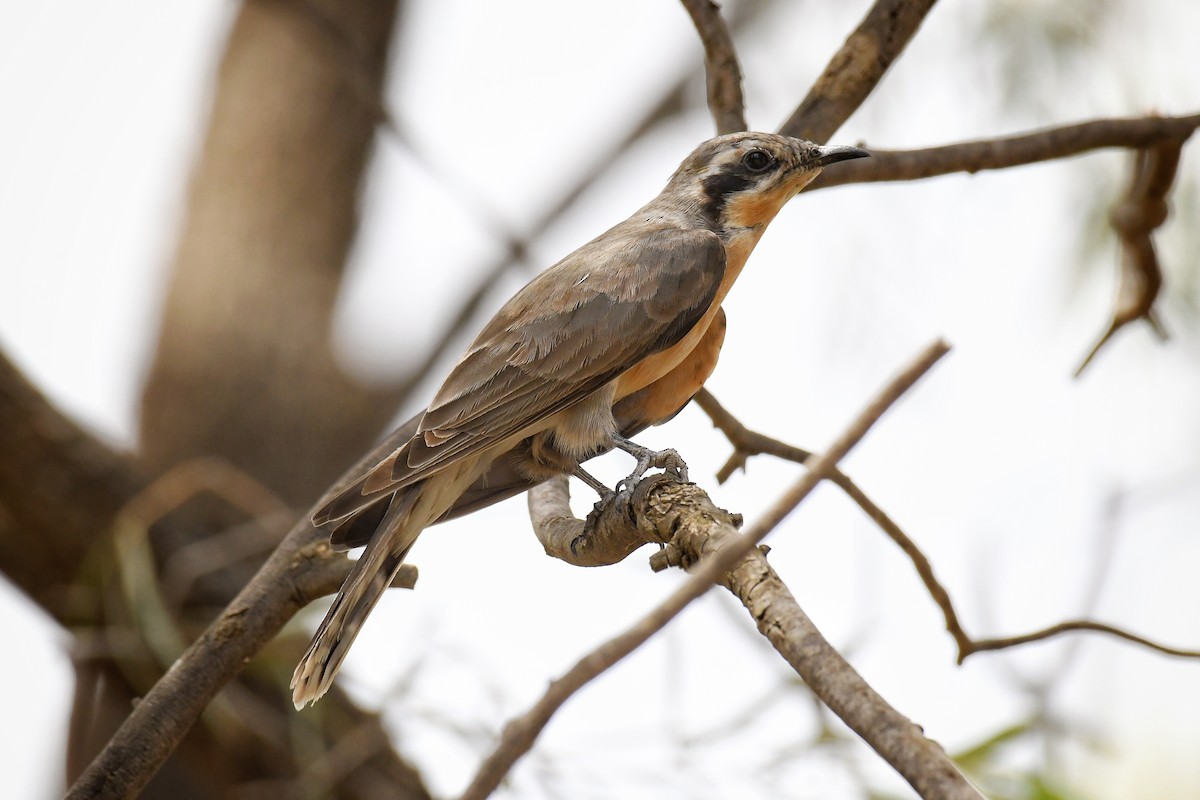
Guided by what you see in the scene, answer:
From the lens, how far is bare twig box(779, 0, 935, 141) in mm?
3648

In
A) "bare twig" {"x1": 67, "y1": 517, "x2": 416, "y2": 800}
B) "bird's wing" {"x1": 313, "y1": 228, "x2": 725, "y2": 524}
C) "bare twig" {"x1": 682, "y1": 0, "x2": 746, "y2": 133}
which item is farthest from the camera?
"bare twig" {"x1": 682, "y1": 0, "x2": 746, "y2": 133}

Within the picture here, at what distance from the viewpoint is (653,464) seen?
302 cm

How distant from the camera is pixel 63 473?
4.78 metres

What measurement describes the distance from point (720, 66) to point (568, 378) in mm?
1141

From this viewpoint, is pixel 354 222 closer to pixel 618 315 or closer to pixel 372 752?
pixel 372 752

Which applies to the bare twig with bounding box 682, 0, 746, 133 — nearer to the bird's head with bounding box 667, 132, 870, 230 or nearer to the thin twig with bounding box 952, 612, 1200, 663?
the bird's head with bounding box 667, 132, 870, 230

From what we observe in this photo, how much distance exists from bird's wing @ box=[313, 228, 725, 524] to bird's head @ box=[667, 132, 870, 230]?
0.20m

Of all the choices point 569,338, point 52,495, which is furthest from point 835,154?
point 52,495

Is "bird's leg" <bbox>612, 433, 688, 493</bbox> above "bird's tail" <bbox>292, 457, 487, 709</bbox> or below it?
above

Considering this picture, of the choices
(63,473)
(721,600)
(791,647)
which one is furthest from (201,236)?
(791,647)

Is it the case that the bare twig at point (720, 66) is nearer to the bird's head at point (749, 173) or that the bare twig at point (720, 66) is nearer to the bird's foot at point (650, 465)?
the bird's head at point (749, 173)

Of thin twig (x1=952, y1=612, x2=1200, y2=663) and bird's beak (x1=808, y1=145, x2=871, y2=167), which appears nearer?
thin twig (x1=952, y1=612, x2=1200, y2=663)

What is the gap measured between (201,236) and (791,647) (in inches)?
253

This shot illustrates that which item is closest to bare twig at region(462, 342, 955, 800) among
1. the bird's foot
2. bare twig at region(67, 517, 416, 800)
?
the bird's foot
